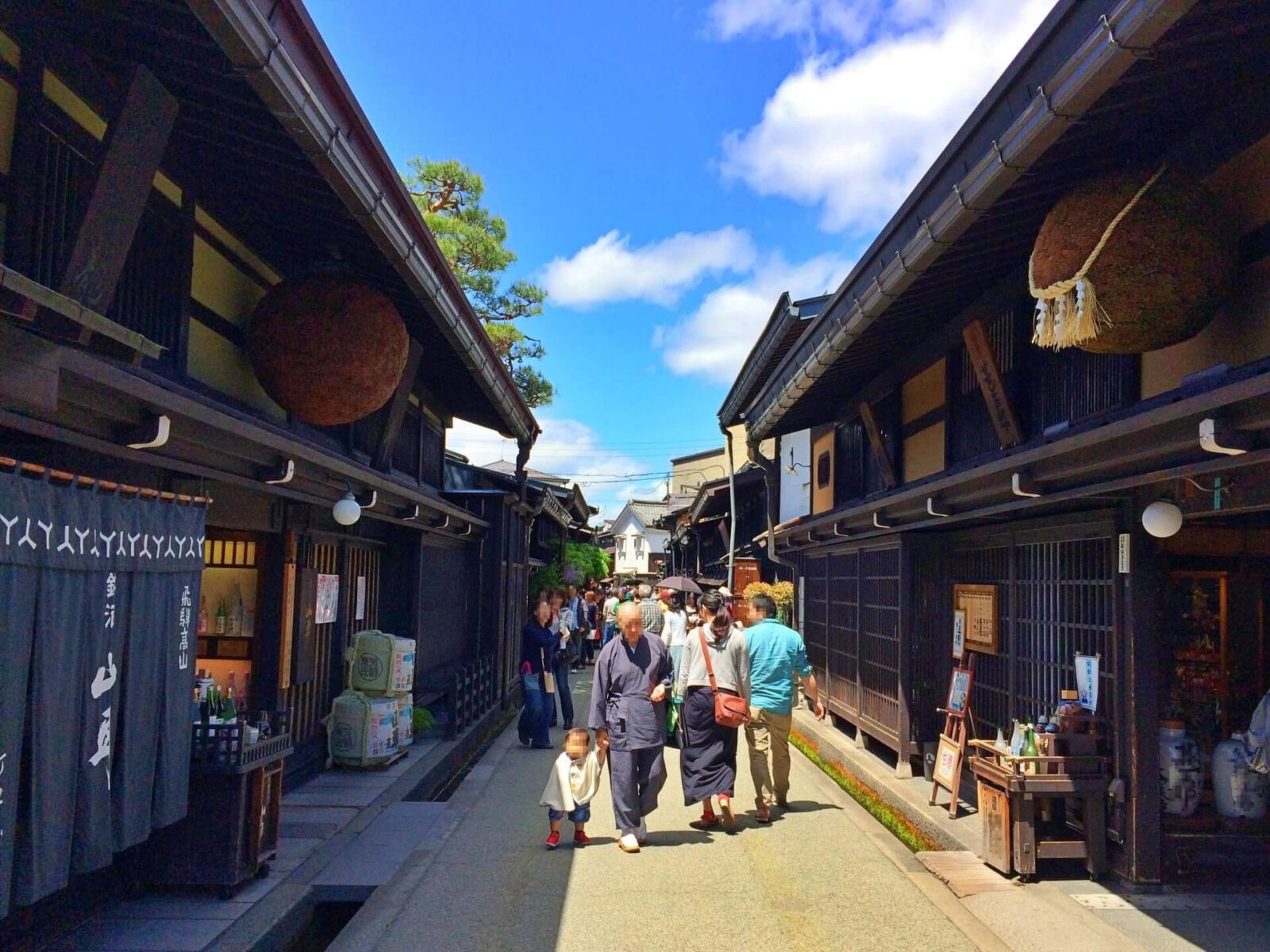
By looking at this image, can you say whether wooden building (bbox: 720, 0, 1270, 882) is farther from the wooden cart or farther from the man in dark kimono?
the man in dark kimono

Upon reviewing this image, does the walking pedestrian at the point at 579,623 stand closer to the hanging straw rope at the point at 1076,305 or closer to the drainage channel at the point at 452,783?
the drainage channel at the point at 452,783

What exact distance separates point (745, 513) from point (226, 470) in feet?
72.4

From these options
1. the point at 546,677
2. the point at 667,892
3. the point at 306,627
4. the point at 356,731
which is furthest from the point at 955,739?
the point at 306,627

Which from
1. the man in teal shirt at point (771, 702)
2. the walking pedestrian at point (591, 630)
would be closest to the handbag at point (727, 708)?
the man in teal shirt at point (771, 702)

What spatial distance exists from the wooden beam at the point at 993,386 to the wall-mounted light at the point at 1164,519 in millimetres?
2092

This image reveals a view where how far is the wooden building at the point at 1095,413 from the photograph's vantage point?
4848 millimetres

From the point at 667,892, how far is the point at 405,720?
5.28 metres

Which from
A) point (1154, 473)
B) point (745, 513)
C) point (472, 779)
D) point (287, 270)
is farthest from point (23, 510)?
point (745, 513)

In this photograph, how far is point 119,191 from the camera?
4.90 meters

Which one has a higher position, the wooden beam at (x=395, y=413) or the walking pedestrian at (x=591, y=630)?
the wooden beam at (x=395, y=413)

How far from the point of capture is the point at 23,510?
418 cm

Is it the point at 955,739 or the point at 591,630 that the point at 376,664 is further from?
the point at 591,630

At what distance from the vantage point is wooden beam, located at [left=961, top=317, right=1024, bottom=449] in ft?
25.9

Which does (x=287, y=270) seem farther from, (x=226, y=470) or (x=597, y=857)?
(x=597, y=857)
